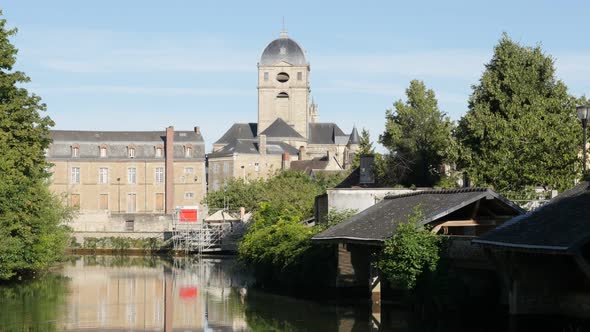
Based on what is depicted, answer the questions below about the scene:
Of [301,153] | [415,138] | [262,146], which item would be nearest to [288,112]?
[301,153]

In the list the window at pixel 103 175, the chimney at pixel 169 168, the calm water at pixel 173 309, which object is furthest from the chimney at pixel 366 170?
the window at pixel 103 175

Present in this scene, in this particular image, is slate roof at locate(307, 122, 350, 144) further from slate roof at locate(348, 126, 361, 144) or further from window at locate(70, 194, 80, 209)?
window at locate(70, 194, 80, 209)

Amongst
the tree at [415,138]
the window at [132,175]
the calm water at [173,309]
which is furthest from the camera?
the window at [132,175]

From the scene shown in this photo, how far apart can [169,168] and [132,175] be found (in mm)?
3500

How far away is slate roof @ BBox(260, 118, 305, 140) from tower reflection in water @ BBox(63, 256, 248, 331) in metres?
63.2

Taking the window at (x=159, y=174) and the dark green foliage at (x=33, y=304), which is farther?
the window at (x=159, y=174)

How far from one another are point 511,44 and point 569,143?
6.65 m

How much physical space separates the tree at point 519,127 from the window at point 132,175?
49831mm

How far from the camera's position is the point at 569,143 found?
39625 millimetres

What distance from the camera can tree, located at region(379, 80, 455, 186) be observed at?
169 ft

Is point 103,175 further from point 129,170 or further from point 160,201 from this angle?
point 160,201

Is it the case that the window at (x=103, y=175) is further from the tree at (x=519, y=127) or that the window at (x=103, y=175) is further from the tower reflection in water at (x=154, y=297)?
the tree at (x=519, y=127)

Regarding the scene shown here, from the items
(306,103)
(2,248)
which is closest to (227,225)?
(2,248)

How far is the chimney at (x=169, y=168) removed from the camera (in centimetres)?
8969
